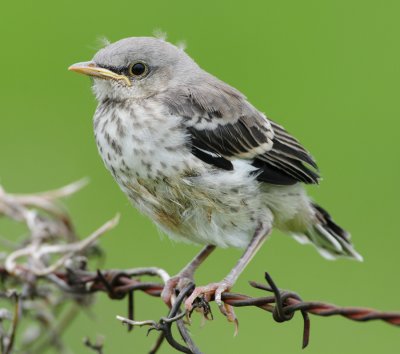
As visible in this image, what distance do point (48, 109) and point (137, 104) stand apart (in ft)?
15.7

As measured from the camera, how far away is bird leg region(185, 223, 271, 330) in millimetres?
5422

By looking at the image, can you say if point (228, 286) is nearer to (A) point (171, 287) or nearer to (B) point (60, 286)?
(A) point (171, 287)

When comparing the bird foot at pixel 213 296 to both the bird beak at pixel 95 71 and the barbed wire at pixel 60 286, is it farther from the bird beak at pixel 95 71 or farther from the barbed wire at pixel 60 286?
the bird beak at pixel 95 71

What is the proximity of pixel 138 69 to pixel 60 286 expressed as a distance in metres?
1.48

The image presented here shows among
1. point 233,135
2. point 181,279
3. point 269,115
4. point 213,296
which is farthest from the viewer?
point 269,115

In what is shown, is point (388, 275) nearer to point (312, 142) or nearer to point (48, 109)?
point (312, 142)

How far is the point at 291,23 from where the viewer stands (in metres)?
11.2

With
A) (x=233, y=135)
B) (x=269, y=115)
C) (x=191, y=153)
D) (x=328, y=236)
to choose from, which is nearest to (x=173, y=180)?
(x=191, y=153)

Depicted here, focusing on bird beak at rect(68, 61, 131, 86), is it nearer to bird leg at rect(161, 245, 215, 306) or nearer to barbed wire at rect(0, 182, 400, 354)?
barbed wire at rect(0, 182, 400, 354)

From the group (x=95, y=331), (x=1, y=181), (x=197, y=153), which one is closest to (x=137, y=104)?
(x=197, y=153)

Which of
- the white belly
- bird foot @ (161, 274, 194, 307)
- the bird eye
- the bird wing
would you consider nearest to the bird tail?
the bird wing

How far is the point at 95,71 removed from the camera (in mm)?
6035

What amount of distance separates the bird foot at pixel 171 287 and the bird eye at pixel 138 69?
133 centimetres

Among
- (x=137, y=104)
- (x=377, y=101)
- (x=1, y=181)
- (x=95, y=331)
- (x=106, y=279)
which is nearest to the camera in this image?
(x=106, y=279)
